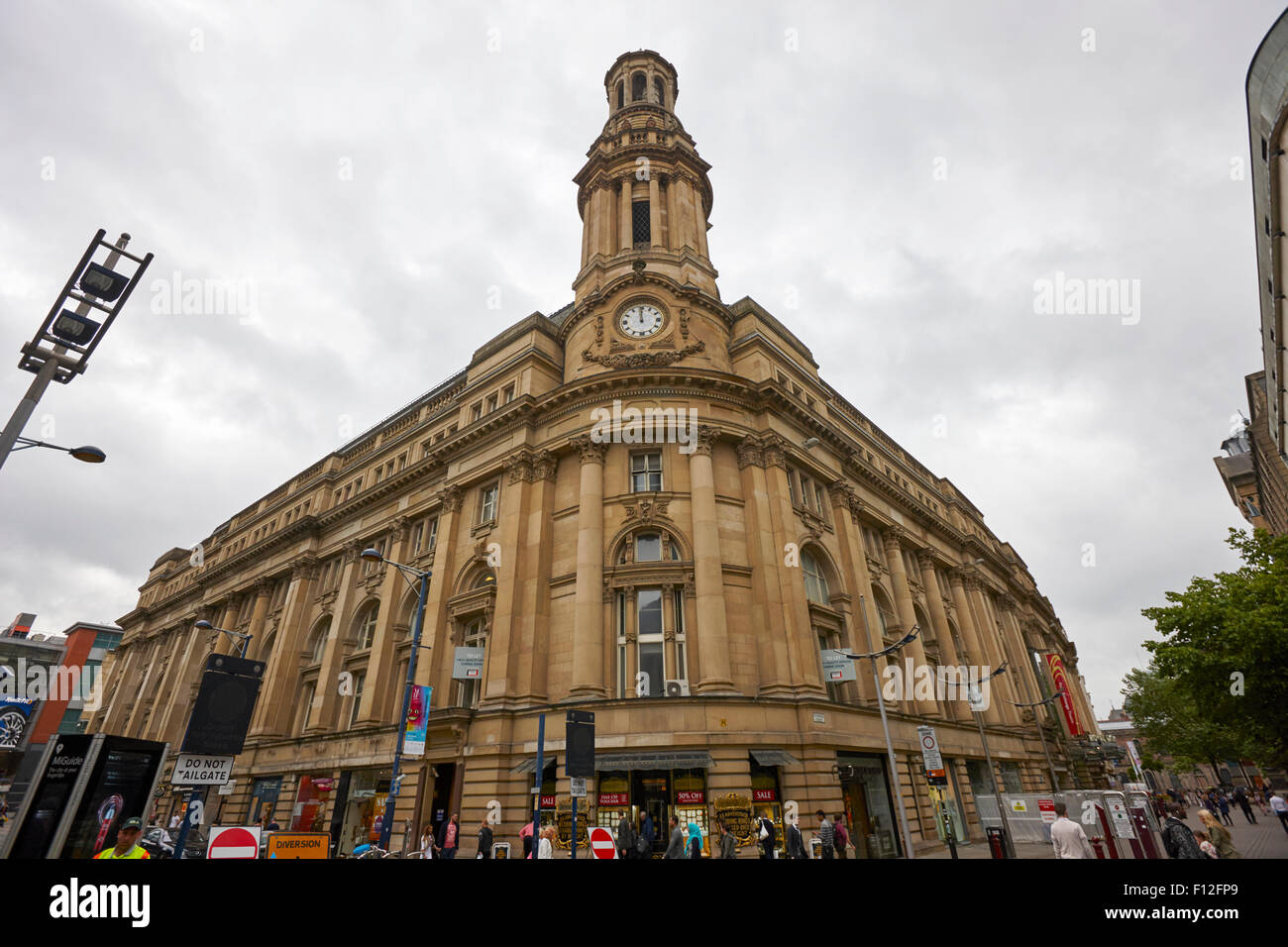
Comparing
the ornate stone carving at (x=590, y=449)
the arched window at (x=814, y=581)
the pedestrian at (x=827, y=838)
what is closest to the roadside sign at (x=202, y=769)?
the pedestrian at (x=827, y=838)

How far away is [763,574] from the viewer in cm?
2781

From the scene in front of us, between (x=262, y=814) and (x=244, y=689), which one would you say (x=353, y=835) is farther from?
(x=244, y=689)

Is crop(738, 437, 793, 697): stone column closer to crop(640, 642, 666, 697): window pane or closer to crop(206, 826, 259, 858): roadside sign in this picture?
crop(640, 642, 666, 697): window pane

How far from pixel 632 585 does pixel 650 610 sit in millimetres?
1350

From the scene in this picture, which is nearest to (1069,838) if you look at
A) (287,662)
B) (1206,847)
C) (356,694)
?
(1206,847)

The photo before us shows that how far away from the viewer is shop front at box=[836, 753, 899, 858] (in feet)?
85.2

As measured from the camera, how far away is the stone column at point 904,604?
3601 cm

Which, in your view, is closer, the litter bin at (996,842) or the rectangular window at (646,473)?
the litter bin at (996,842)

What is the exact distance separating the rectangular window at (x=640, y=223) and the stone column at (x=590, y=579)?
752 inches

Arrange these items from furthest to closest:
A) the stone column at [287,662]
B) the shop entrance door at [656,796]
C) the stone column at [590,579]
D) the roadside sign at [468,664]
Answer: the stone column at [287,662]
the stone column at [590,579]
the roadside sign at [468,664]
the shop entrance door at [656,796]

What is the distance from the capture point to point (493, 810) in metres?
24.0

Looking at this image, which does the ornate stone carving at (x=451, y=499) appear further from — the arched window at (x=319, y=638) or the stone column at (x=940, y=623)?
the stone column at (x=940, y=623)

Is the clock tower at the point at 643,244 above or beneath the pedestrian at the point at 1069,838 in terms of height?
above
